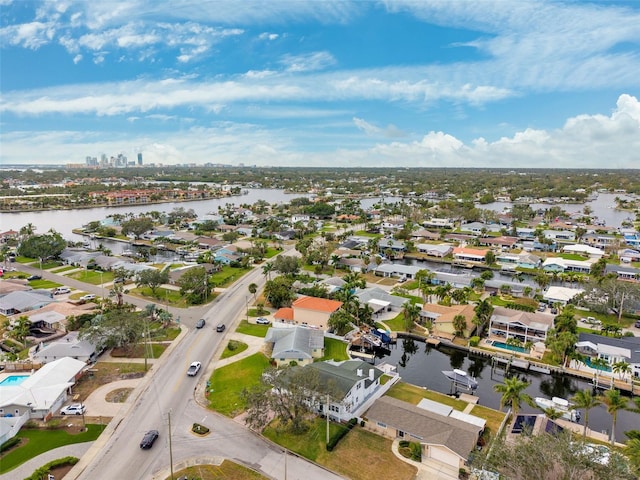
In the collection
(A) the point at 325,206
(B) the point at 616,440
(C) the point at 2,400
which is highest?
→ (A) the point at 325,206

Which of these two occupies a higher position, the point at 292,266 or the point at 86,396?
the point at 292,266

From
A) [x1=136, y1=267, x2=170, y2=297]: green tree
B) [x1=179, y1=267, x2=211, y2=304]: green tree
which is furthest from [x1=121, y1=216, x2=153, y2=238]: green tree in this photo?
[x1=179, y1=267, x2=211, y2=304]: green tree

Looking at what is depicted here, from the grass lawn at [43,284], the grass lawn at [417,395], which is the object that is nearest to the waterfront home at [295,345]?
the grass lawn at [417,395]

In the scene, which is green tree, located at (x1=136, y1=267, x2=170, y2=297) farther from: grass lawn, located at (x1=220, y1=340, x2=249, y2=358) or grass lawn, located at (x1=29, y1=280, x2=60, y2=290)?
grass lawn, located at (x1=220, y1=340, x2=249, y2=358)

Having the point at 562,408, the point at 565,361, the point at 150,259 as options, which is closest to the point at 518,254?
the point at 565,361

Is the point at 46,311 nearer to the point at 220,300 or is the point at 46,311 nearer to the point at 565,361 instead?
the point at 220,300

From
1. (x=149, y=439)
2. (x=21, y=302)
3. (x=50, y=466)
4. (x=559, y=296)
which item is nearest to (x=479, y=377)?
(x=559, y=296)
